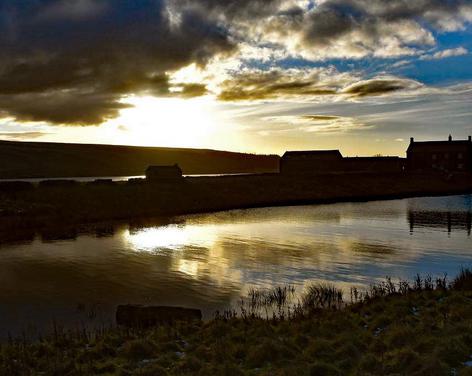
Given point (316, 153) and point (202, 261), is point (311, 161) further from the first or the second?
point (202, 261)

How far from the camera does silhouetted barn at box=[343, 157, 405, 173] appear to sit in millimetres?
134250

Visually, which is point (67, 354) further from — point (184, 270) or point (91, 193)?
point (91, 193)

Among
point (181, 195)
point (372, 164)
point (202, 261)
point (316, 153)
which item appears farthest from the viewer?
point (372, 164)

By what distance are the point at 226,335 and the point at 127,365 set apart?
341 centimetres

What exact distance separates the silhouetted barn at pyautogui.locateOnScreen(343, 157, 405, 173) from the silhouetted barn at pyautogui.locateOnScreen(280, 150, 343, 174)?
3.21m

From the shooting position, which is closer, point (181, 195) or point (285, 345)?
point (285, 345)

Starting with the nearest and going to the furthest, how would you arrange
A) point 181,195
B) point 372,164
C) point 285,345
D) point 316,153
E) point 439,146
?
point 285,345
point 181,195
point 439,146
point 316,153
point 372,164

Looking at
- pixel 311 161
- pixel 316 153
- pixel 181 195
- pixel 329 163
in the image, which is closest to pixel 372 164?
pixel 329 163

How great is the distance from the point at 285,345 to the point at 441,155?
136 metres

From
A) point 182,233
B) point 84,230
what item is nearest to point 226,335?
point 182,233

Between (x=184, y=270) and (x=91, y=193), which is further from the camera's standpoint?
(x=91, y=193)

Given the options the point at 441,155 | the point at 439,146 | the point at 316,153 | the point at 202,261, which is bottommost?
the point at 202,261

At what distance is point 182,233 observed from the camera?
4378cm

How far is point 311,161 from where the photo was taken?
133m
